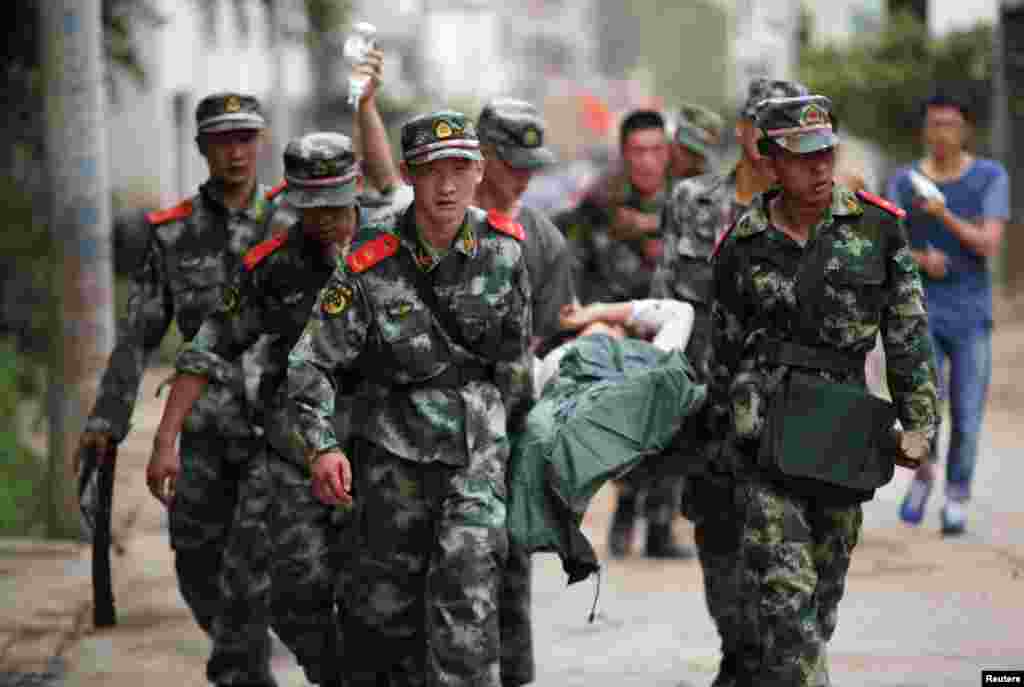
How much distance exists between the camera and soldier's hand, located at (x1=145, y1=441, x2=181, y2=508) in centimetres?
726

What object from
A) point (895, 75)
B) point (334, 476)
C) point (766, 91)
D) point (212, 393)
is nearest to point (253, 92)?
point (895, 75)

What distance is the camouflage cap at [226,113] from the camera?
796 centimetres

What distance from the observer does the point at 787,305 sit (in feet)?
21.5

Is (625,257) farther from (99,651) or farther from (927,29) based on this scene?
(927,29)

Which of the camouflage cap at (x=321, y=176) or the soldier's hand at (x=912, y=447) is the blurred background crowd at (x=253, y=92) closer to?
the camouflage cap at (x=321, y=176)

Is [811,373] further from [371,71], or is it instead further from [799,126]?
[371,71]

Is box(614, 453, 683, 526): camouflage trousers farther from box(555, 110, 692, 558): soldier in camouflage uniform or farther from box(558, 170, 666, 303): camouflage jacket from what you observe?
box(558, 170, 666, 303): camouflage jacket

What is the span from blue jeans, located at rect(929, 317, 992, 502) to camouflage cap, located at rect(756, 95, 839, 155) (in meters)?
4.50

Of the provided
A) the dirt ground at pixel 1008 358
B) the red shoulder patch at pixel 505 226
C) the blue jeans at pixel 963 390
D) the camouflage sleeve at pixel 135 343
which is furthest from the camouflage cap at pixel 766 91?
the dirt ground at pixel 1008 358

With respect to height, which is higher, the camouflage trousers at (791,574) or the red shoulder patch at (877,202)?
the red shoulder patch at (877,202)

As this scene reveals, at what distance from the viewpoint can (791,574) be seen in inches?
255

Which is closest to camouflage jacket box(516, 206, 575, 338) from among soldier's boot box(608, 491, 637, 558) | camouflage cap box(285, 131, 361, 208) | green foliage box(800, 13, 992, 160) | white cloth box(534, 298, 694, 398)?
white cloth box(534, 298, 694, 398)

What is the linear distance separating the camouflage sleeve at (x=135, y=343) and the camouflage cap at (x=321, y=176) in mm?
1043

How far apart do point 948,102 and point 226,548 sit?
4652 mm
